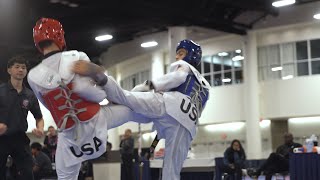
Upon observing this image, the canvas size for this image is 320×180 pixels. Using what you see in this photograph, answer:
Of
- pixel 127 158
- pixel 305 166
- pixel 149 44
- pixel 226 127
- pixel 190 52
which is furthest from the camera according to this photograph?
pixel 149 44

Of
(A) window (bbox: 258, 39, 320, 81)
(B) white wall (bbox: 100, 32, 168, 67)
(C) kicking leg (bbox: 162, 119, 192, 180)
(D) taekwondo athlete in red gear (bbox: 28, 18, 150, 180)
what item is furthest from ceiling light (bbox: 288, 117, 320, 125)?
(D) taekwondo athlete in red gear (bbox: 28, 18, 150, 180)

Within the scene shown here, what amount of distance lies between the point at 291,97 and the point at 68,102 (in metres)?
25.0

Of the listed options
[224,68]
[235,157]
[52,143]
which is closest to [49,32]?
[52,143]

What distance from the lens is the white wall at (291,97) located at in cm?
2795

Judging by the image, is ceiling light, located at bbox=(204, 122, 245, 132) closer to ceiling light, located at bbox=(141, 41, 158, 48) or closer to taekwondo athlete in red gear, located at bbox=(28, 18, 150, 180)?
ceiling light, located at bbox=(141, 41, 158, 48)

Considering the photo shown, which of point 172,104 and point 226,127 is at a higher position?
point 226,127

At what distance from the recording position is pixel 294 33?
29.0 meters

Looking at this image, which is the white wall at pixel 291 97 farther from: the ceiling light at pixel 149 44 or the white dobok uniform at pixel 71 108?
the white dobok uniform at pixel 71 108

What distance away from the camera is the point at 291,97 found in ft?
93.8

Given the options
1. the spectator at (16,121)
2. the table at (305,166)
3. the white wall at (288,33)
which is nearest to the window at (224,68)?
the white wall at (288,33)

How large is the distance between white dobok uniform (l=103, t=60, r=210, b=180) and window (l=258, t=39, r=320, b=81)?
24.1 metres

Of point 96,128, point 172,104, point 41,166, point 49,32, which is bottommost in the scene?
point 41,166

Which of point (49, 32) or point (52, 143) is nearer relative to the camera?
point (49, 32)

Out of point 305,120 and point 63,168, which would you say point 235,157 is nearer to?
point 63,168
